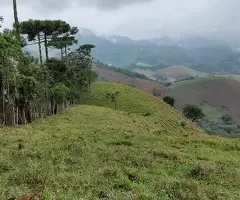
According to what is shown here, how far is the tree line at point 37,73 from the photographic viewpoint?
40656 millimetres

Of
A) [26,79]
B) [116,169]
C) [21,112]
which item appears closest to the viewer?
[116,169]

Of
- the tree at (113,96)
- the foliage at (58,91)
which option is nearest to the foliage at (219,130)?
the tree at (113,96)

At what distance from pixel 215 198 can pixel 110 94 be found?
91.8 meters

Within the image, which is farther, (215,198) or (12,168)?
(12,168)

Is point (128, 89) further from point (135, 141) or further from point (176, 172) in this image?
point (176, 172)

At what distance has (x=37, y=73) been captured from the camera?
2109 inches

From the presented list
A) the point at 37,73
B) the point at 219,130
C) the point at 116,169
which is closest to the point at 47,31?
the point at 37,73

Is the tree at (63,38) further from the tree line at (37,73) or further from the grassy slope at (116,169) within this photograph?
the grassy slope at (116,169)

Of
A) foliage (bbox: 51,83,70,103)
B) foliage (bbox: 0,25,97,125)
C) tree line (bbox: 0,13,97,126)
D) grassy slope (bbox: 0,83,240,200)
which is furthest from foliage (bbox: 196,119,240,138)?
grassy slope (bbox: 0,83,240,200)

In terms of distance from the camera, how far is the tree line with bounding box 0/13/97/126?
1601 inches

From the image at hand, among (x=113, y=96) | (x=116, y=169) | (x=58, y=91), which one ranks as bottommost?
(x=113, y=96)

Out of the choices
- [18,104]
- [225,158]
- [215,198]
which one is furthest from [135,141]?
[18,104]

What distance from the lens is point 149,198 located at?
14.0 metres

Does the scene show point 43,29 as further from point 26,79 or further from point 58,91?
point 26,79
